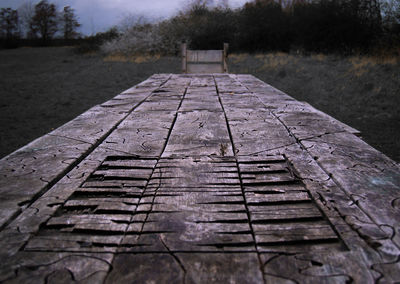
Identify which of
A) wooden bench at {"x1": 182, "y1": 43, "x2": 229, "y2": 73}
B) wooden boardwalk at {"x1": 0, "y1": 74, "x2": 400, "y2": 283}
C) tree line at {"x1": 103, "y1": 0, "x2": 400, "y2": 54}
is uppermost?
tree line at {"x1": 103, "y1": 0, "x2": 400, "y2": 54}

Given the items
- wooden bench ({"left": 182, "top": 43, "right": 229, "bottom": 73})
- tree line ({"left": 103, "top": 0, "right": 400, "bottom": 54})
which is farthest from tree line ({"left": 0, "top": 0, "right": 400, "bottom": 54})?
wooden bench ({"left": 182, "top": 43, "right": 229, "bottom": 73})

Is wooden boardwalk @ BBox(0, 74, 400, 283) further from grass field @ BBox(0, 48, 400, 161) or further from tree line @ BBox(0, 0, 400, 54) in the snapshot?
tree line @ BBox(0, 0, 400, 54)

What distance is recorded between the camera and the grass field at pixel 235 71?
4.97 metres

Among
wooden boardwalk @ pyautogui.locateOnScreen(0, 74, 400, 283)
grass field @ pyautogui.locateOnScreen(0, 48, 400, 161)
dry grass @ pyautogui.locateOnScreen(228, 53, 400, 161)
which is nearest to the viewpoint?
wooden boardwalk @ pyautogui.locateOnScreen(0, 74, 400, 283)

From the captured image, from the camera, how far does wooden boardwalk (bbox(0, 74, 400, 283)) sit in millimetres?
772

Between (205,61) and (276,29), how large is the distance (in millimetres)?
8235

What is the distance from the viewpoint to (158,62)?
12.8 meters

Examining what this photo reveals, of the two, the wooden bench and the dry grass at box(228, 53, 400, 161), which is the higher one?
the wooden bench

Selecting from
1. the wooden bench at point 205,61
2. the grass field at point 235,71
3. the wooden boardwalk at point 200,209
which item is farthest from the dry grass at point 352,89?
the wooden boardwalk at point 200,209

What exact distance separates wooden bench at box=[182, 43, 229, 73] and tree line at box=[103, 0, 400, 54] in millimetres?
6068

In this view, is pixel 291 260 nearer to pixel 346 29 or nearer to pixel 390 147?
pixel 390 147

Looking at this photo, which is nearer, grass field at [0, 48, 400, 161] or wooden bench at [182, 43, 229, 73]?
grass field at [0, 48, 400, 161]

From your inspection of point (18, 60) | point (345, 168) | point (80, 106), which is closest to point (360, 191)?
point (345, 168)

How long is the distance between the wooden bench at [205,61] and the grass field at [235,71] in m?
1.81
